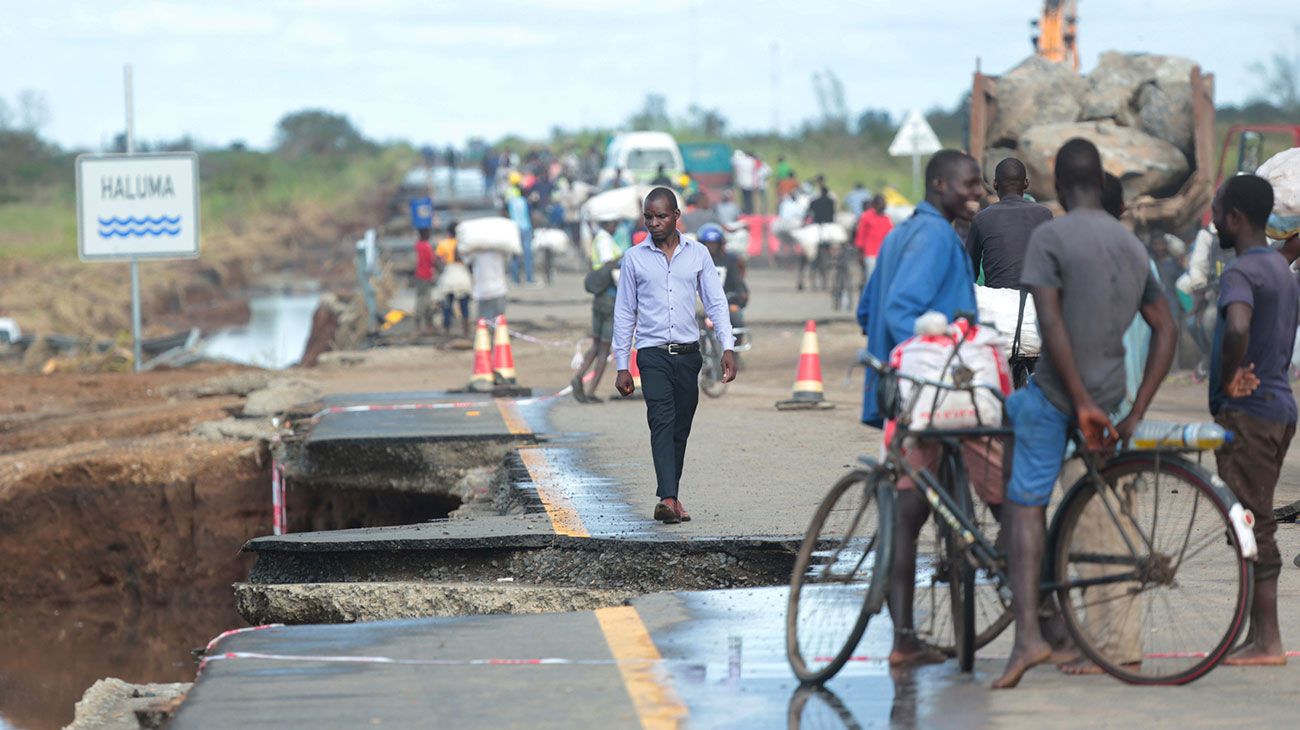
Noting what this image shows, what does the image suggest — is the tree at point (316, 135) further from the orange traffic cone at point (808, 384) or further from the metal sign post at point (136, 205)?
the orange traffic cone at point (808, 384)

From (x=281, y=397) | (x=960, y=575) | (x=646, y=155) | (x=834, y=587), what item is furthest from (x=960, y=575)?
(x=646, y=155)

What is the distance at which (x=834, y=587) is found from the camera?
6.04m

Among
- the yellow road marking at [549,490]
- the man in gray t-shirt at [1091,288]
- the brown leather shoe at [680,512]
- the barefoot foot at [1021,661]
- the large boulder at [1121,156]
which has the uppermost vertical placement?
the large boulder at [1121,156]

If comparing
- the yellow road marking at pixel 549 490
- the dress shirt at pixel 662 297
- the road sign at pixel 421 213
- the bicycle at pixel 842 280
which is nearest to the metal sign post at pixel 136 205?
the road sign at pixel 421 213

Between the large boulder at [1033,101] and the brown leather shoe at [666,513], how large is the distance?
10938 mm

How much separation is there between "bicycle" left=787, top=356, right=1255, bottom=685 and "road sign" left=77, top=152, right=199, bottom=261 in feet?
60.4

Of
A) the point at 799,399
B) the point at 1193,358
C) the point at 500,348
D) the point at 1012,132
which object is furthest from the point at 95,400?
the point at 1193,358

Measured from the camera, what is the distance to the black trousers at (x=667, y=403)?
8.88 metres

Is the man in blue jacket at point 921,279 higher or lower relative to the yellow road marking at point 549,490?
higher

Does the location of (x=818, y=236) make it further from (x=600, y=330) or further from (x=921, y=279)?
(x=921, y=279)

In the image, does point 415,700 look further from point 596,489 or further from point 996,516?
point 596,489

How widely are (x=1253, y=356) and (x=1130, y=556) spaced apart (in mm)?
1100

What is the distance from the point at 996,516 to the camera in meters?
6.12

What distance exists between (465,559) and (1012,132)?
461 inches
